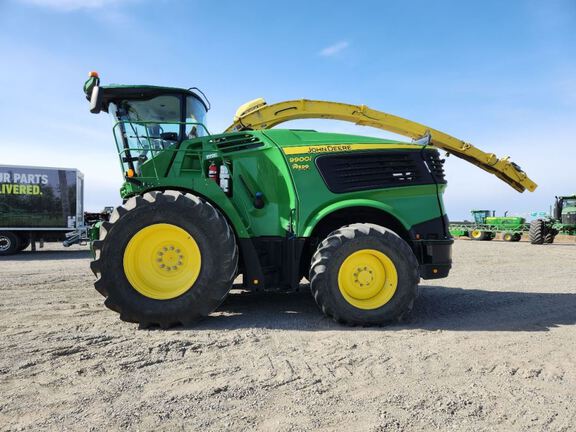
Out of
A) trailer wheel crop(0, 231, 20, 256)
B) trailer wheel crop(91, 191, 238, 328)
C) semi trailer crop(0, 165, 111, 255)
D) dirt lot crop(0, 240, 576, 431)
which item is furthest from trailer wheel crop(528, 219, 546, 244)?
trailer wheel crop(0, 231, 20, 256)

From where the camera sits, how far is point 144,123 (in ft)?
15.8

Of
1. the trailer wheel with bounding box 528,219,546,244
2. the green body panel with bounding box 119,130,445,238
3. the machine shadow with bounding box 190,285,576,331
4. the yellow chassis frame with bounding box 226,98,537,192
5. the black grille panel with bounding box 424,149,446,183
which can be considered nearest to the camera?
the machine shadow with bounding box 190,285,576,331

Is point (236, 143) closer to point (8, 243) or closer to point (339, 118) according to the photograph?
point (339, 118)

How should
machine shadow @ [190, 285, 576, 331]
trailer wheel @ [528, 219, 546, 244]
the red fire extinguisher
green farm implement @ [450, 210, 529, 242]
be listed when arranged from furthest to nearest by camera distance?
1. green farm implement @ [450, 210, 529, 242]
2. trailer wheel @ [528, 219, 546, 244]
3. the red fire extinguisher
4. machine shadow @ [190, 285, 576, 331]

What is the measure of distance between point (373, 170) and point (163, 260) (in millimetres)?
2636

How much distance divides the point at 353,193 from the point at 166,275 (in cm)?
230

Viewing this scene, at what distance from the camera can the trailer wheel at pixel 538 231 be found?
70.7ft

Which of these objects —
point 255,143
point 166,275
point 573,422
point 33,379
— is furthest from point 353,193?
point 33,379

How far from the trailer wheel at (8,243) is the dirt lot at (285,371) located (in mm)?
10660

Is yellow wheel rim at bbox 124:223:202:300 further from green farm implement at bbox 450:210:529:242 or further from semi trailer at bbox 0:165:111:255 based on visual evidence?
green farm implement at bbox 450:210:529:242

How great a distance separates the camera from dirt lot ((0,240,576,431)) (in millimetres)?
2396

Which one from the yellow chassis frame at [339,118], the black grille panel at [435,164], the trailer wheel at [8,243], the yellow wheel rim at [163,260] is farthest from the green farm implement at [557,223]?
the trailer wheel at [8,243]

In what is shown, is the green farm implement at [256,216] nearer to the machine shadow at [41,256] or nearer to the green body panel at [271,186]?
the green body panel at [271,186]

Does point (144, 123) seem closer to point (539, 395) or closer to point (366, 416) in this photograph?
point (366, 416)
